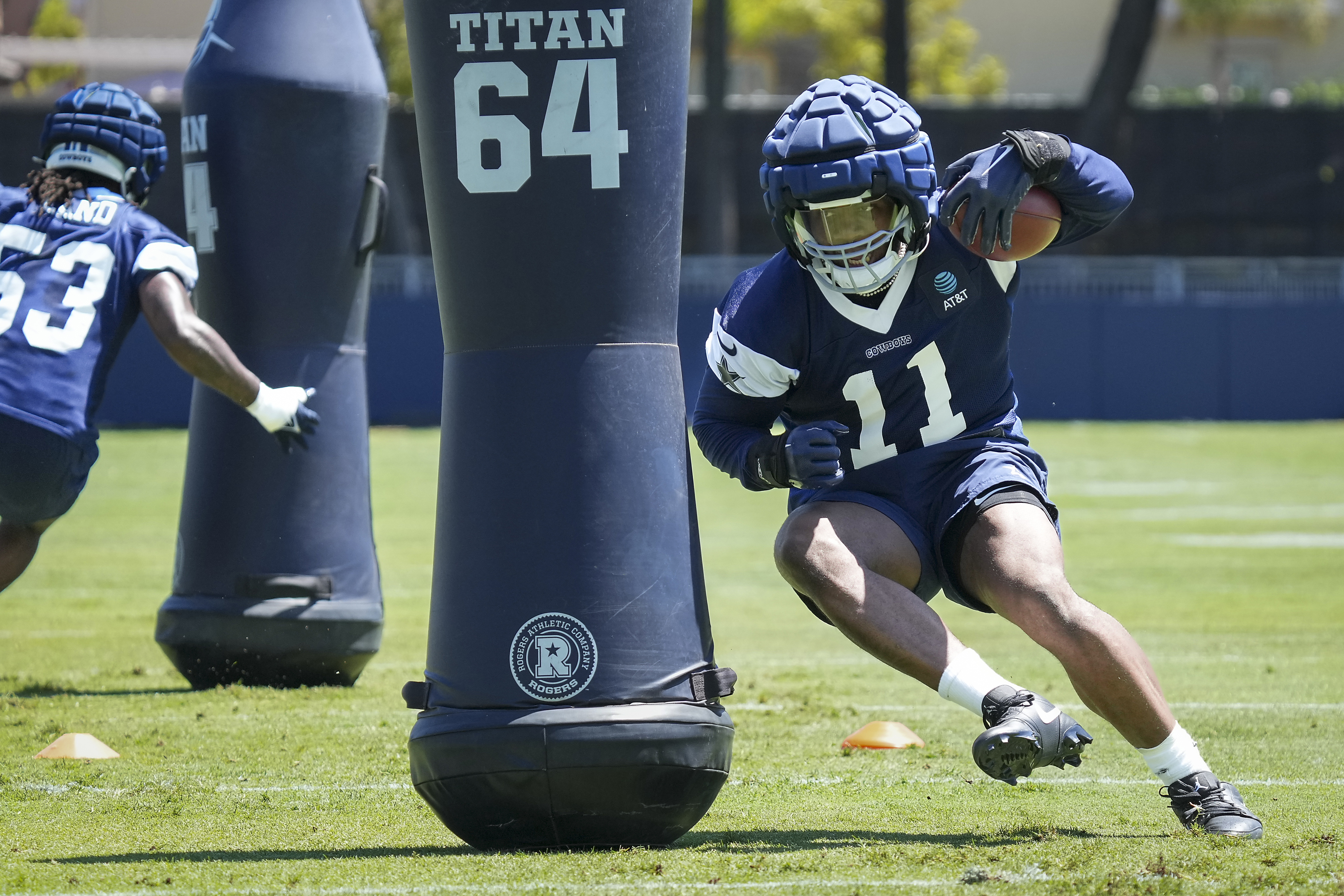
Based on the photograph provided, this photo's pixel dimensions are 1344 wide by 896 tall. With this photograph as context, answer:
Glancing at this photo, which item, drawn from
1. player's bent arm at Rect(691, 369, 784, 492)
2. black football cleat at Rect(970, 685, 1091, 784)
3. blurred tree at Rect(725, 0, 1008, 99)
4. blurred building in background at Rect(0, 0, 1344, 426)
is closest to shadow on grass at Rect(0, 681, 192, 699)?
player's bent arm at Rect(691, 369, 784, 492)

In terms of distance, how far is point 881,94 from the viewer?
427cm

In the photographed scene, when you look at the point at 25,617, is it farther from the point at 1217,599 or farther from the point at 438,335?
the point at 438,335

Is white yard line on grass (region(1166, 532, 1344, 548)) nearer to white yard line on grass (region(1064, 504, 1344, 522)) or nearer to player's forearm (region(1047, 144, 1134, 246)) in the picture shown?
white yard line on grass (region(1064, 504, 1344, 522))

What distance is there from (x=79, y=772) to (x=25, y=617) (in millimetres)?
4515

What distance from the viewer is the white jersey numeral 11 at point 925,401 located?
4.36 meters

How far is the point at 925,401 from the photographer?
439 cm

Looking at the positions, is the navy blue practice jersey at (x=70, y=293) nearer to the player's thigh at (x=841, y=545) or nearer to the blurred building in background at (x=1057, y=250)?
the player's thigh at (x=841, y=545)

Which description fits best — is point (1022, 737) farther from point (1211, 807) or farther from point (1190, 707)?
point (1190, 707)

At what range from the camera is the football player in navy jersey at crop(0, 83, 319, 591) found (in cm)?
551

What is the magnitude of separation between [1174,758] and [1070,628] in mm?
422

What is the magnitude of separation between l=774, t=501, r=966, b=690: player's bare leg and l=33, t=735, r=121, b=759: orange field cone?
2.30 meters

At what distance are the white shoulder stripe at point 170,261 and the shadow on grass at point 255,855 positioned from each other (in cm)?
233

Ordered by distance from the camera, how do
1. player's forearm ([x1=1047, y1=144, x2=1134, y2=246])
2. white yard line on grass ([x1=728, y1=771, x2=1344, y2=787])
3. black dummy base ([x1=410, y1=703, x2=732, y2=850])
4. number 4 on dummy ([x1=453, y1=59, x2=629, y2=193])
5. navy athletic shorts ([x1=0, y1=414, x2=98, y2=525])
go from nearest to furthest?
black dummy base ([x1=410, y1=703, x2=732, y2=850]) < number 4 on dummy ([x1=453, y1=59, x2=629, y2=193]) < player's forearm ([x1=1047, y1=144, x2=1134, y2=246]) < white yard line on grass ([x1=728, y1=771, x2=1344, y2=787]) < navy athletic shorts ([x1=0, y1=414, x2=98, y2=525])

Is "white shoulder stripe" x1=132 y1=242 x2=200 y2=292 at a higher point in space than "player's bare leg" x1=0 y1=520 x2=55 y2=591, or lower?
higher
